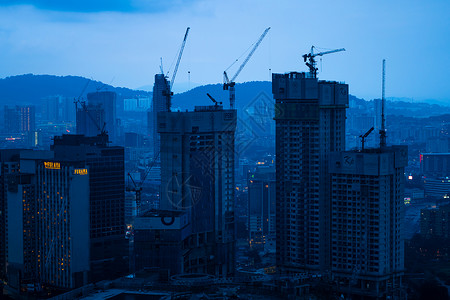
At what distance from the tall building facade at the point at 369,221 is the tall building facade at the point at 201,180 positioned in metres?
3.53

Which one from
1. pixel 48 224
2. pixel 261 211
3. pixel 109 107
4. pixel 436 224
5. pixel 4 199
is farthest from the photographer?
pixel 109 107

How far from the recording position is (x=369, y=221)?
68.8 feet

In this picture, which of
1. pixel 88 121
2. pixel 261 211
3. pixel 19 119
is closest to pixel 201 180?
pixel 261 211

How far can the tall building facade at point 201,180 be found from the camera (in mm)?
22781

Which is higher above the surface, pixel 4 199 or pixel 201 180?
pixel 201 180

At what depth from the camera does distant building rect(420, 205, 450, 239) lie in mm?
32781

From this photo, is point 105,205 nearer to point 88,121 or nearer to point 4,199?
point 4,199

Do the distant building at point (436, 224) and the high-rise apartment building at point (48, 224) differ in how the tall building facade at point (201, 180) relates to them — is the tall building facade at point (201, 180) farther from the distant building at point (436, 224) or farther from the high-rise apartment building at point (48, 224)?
the distant building at point (436, 224)

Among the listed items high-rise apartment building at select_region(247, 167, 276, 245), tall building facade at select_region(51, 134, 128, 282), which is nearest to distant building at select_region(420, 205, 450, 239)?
high-rise apartment building at select_region(247, 167, 276, 245)

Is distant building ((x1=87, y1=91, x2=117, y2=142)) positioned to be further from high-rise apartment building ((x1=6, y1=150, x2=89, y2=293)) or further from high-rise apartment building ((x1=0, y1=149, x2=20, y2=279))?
high-rise apartment building ((x1=6, y1=150, x2=89, y2=293))

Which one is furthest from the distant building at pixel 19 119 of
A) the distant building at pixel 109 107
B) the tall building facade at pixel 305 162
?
the tall building facade at pixel 305 162

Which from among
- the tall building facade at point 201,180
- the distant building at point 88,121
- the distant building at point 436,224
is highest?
the distant building at point 88,121

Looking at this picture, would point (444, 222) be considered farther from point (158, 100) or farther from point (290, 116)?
point (158, 100)

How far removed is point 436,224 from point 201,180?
13.9 meters
